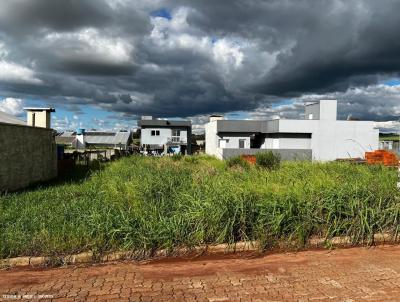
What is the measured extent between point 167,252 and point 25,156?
9.71 m

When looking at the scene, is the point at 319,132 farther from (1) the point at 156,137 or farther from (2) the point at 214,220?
(2) the point at 214,220

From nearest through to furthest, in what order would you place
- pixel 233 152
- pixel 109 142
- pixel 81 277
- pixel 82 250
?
pixel 81 277 → pixel 82 250 → pixel 233 152 → pixel 109 142

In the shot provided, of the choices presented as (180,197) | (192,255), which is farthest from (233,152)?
(192,255)

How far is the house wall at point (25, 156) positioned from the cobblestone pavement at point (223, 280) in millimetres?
7731

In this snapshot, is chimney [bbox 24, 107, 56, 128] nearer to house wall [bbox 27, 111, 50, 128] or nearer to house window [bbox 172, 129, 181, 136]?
house wall [bbox 27, 111, 50, 128]

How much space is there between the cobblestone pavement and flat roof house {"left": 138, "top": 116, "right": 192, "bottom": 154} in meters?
43.4

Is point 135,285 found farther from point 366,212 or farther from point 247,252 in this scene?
point 366,212

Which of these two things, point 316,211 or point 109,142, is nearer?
point 316,211

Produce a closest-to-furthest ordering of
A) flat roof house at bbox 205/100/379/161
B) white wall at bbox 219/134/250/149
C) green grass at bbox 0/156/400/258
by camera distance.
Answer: green grass at bbox 0/156/400/258
flat roof house at bbox 205/100/379/161
white wall at bbox 219/134/250/149

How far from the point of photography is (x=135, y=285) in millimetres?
4438

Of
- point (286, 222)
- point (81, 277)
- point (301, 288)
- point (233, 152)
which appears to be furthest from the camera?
point (233, 152)

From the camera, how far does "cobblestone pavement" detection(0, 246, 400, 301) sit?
13.6ft

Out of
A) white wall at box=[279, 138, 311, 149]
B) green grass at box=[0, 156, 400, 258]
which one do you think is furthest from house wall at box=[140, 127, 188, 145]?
green grass at box=[0, 156, 400, 258]

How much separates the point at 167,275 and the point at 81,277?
115 cm
